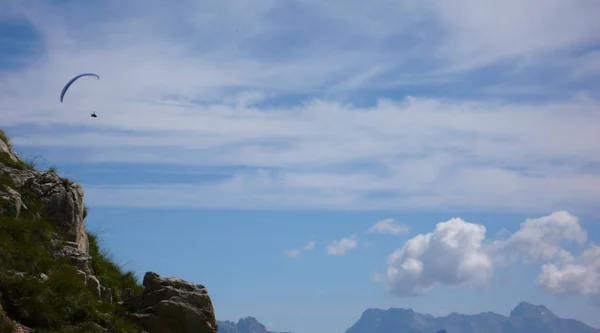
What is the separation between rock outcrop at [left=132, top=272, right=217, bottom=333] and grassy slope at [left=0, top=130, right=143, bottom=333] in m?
1.03

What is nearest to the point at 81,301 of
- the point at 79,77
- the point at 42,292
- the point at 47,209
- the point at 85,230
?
the point at 42,292

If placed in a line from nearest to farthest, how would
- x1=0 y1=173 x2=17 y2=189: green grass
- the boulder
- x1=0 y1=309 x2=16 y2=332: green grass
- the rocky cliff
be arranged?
x1=0 y1=309 x2=16 y2=332: green grass → the rocky cliff → x1=0 y1=173 x2=17 y2=189: green grass → the boulder

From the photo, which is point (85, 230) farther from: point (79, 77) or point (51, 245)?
point (79, 77)

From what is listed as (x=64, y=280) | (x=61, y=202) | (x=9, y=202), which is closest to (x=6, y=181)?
(x=9, y=202)

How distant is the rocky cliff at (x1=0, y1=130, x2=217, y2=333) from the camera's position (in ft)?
89.5

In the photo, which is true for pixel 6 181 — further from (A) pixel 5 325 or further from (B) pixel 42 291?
(A) pixel 5 325

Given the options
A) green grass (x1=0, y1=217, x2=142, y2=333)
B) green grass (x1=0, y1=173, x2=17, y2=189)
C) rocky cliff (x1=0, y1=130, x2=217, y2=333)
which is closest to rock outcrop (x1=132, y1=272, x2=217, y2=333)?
rocky cliff (x1=0, y1=130, x2=217, y2=333)

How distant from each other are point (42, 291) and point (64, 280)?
52.4 inches

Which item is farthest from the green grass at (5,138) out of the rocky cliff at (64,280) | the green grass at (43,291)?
the green grass at (43,291)

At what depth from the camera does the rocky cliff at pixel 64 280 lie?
27.3 meters

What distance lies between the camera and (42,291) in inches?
1089

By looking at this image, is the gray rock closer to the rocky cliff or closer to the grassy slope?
the rocky cliff

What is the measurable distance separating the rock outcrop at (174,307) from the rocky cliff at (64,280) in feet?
0.14

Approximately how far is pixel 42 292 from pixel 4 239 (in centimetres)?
323
